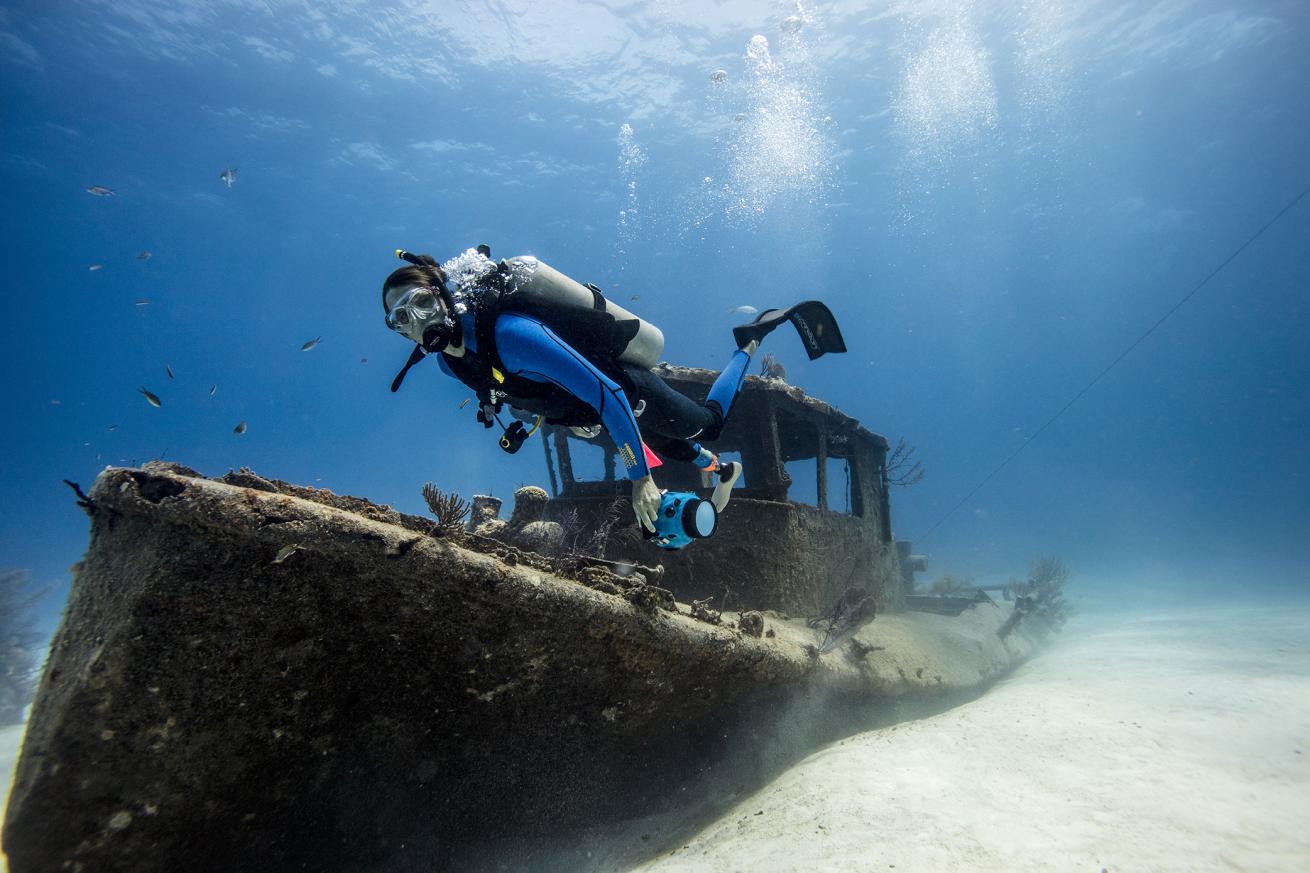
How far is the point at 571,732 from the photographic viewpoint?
3160 millimetres

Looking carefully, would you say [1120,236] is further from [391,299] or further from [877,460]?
[391,299]

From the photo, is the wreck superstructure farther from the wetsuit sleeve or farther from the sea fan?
the wetsuit sleeve

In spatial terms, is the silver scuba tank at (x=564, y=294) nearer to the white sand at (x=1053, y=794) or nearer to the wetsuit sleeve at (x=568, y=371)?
the wetsuit sleeve at (x=568, y=371)

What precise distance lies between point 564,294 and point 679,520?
1.81 meters

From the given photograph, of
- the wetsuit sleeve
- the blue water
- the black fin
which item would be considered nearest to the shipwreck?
the wetsuit sleeve

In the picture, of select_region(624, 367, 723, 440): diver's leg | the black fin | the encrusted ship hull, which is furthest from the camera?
the black fin

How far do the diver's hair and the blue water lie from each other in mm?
25837

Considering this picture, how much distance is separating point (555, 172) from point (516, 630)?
53.0m

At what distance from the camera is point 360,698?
2.57m

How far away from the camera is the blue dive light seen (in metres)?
3.16

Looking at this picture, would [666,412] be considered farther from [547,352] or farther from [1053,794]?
[1053,794]

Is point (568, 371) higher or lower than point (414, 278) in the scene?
lower

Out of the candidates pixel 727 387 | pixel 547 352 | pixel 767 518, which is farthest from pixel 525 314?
pixel 767 518

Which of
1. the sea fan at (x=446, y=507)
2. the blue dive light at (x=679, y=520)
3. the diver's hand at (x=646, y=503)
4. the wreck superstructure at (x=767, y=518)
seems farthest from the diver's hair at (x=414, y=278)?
the wreck superstructure at (x=767, y=518)
